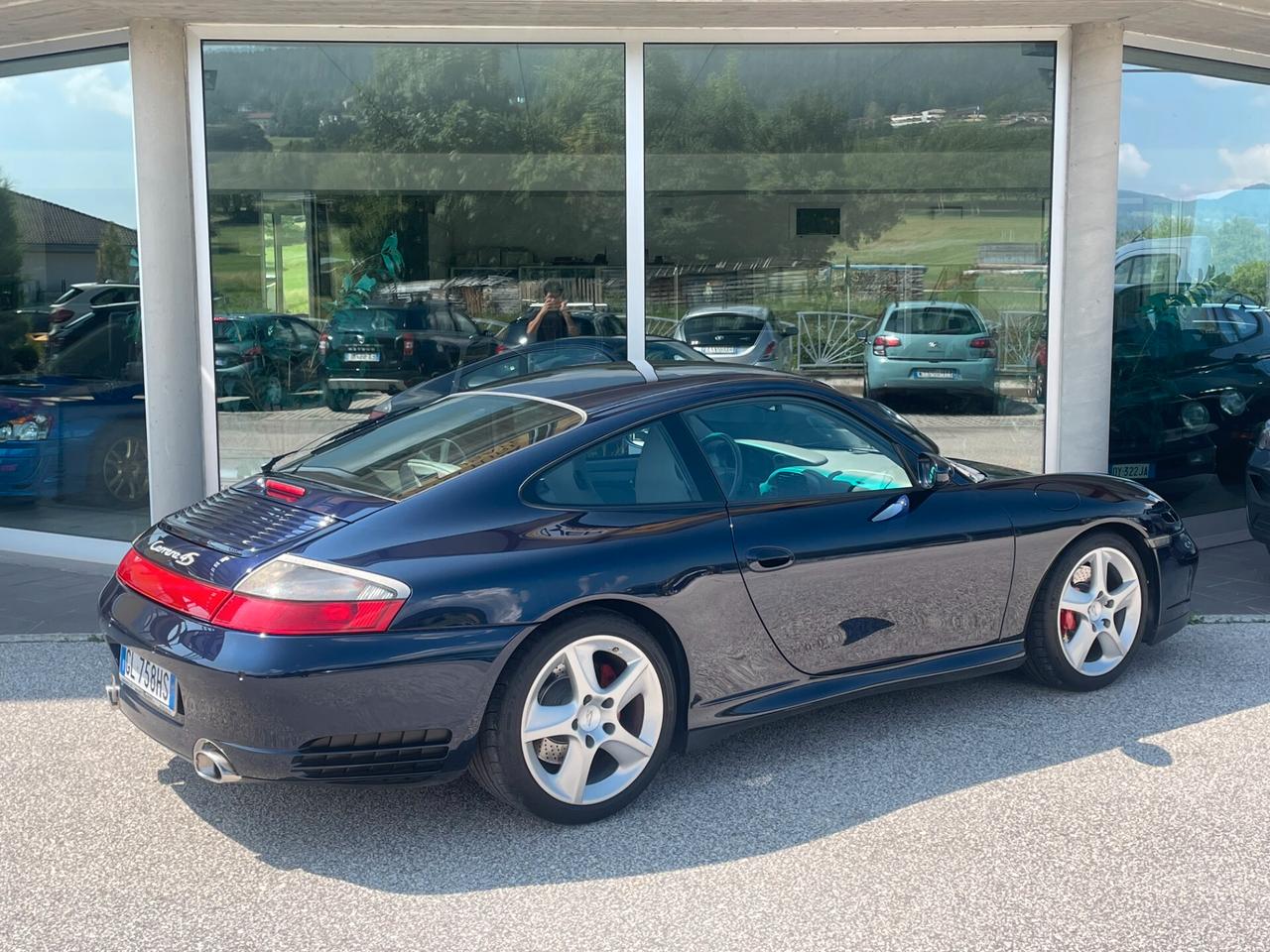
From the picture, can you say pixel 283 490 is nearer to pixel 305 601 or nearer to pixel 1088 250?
pixel 305 601

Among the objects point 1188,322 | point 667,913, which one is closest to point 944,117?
point 1188,322

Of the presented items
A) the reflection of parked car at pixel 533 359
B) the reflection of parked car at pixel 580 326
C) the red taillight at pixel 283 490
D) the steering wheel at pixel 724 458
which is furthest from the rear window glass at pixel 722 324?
the red taillight at pixel 283 490

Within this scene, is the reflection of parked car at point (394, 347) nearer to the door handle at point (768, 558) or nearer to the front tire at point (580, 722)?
the door handle at point (768, 558)

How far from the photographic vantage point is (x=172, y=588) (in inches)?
155

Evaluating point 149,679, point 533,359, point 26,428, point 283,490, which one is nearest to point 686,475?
point 283,490

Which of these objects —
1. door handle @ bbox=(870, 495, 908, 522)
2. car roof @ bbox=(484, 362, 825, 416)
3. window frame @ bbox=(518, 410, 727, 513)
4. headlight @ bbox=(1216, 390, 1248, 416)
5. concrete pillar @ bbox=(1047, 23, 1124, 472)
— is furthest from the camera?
headlight @ bbox=(1216, 390, 1248, 416)

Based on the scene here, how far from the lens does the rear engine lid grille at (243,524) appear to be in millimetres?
3914

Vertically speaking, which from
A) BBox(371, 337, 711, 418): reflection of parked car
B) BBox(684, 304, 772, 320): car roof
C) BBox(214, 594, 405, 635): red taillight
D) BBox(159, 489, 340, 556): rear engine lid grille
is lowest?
BBox(214, 594, 405, 635): red taillight

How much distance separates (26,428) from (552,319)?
12.3 feet

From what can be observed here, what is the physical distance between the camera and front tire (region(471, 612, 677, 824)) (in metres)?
3.88

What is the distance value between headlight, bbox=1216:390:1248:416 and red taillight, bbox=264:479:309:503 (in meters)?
7.47

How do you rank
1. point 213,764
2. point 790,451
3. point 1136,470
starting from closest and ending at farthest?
point 213,764 → point 790,451 → point 1136,470

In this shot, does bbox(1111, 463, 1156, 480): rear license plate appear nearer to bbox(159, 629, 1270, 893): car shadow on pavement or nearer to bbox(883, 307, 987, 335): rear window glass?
bbox(883, 307, 987, 335): rear window glass

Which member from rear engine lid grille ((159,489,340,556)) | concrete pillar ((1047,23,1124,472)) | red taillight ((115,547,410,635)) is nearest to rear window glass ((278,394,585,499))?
rear engine lid grille ((159,489,340,556))
